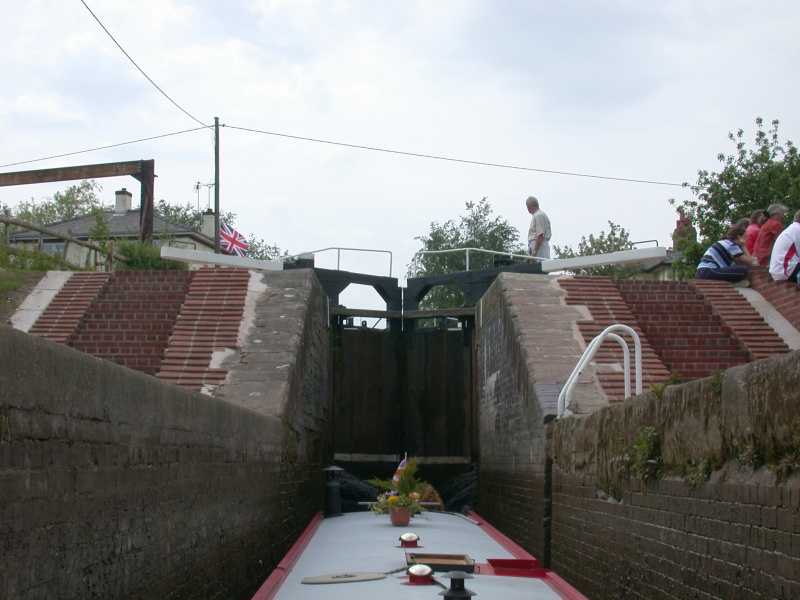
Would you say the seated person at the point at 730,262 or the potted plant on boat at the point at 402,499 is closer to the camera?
the potted plant on boat at the point at 402,499

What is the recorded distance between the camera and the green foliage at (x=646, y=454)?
545 cm

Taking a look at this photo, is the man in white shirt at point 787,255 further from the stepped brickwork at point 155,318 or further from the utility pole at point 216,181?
the utility pole at point 216,181

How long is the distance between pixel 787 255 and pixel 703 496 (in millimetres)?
8092

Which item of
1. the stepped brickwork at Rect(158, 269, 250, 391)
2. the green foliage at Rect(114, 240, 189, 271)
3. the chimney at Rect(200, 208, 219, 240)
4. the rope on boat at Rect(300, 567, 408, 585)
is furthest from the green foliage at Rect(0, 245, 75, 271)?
the chimney at Rect(200, 208, 219, 240)

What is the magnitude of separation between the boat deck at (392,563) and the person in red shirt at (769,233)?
5766mm

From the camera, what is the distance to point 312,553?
8.14 meters

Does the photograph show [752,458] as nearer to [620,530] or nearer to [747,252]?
[620,530]

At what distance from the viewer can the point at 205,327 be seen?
38.8 feet

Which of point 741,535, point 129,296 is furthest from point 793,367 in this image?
point 129,296

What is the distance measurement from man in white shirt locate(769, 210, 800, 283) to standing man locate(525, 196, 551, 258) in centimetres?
341

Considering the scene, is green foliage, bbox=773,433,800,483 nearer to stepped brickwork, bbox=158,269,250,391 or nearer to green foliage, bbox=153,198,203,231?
stepped brickwork, bbox=158,269,250,391

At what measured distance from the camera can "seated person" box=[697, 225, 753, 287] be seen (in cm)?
1337

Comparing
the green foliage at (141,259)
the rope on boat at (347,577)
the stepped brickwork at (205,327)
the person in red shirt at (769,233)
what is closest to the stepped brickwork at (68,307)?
the stepped brickwork at (205,327)

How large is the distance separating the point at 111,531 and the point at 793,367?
283 centimetres
